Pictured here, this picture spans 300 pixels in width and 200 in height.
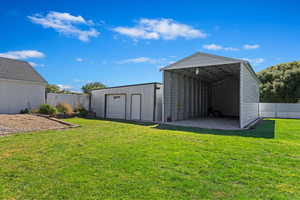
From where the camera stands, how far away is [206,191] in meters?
2.63

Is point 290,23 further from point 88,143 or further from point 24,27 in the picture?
point 24,27

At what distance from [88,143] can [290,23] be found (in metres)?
13.3

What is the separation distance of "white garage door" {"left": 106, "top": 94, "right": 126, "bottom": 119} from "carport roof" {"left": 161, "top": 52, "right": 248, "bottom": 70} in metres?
5.06

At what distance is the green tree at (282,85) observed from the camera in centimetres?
2034

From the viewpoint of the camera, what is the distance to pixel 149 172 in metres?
3.28

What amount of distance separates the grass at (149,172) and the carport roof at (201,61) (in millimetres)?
5632

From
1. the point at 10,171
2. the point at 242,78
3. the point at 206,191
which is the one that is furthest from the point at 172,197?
the point at 242,78

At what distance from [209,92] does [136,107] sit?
9135mm

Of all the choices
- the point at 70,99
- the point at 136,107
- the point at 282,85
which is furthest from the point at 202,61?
the point at 282,85

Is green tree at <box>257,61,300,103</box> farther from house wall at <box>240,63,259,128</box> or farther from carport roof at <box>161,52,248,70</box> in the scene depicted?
carport roof at <box>161,52,248,70</box>

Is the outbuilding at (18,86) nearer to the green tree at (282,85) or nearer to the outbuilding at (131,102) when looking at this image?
the outbuilding at (131,102)

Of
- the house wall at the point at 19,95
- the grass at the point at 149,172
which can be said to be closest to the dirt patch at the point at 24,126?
the grass at the point at 149,172

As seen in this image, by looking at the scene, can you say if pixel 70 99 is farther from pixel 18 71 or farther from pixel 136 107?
pixel 136 107

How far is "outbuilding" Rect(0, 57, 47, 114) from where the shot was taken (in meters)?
12.4
